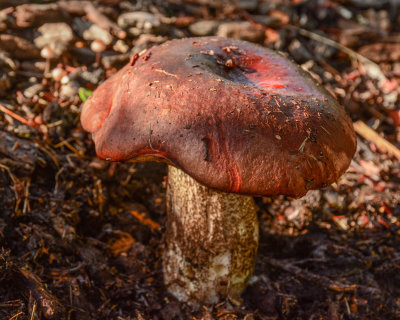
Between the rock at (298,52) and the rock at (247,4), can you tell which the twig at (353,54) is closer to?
A: the rock at (298,52)

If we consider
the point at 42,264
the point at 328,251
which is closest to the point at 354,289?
the point at 328,251

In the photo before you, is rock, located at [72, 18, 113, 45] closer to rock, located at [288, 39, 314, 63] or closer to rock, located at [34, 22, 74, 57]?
rock, located at [34, 22, 74, 57]

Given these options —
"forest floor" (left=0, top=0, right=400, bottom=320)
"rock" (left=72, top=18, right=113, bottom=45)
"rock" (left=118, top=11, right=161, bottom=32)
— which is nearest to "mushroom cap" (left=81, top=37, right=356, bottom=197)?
"forest floor" (left=0, top=0, right=400, bottom=320)

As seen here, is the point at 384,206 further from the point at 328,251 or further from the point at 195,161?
the point at 195,161

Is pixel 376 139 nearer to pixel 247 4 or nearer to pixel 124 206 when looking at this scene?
pixel 247 4

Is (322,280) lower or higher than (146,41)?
lower

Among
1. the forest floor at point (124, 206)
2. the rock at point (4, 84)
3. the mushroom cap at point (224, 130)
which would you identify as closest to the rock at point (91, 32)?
the forest floor at point (124, 206)

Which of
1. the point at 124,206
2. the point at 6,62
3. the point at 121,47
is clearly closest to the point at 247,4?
the point at 121,47
